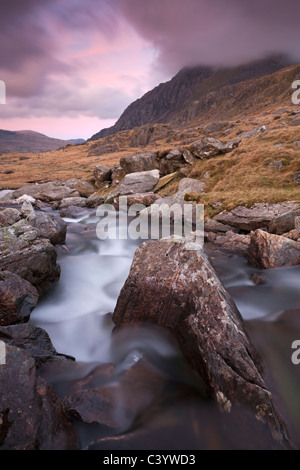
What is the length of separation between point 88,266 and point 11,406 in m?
9.93

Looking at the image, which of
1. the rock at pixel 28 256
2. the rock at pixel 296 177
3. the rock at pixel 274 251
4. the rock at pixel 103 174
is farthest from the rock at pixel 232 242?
the rock at pixel 103 174

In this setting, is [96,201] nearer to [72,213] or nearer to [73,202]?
[73,202]

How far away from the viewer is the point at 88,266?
45.5 feet

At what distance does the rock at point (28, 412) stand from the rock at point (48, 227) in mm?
10232

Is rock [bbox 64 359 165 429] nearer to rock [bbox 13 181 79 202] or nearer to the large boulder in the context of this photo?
the large boulder

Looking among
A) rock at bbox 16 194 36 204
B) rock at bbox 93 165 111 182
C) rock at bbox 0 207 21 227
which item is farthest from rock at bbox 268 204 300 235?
rock at bbox 16 194 36 204

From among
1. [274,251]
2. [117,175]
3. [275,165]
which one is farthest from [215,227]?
[117,175]

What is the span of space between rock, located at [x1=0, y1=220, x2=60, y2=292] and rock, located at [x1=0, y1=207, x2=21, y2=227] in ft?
10.2

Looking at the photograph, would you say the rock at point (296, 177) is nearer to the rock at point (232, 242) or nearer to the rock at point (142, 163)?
the rock at point (232, 242)

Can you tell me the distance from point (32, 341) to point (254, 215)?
47.9 ft

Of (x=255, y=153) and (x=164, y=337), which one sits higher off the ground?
(x=255, y=153)
